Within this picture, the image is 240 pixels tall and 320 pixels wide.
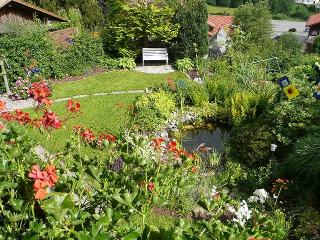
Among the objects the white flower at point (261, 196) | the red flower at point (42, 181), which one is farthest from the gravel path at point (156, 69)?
the red flower at point (42, 181)

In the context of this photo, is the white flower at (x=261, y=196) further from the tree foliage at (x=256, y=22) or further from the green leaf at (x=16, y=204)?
the tree foliage at (x=256, y=22)

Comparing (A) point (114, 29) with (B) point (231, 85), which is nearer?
(B) point (231, 85)

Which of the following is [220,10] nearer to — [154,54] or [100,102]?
[154,54]

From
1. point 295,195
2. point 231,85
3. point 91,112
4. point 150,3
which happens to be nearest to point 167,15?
point 150,3

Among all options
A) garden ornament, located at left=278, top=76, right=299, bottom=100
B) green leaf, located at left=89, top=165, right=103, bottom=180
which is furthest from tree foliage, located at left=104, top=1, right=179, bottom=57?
green leaf, located at left=89, top=165, right=103, bottom=180

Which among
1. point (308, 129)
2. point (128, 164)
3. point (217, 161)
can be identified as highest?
point (128, 164)

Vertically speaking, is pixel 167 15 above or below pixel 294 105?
above

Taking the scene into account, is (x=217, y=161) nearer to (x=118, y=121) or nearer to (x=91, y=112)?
(x=118, y=121)

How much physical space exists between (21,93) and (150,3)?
683cm

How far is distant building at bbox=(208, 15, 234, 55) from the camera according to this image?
1620 cm

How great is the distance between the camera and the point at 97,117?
8.71m

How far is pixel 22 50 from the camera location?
10.8 m

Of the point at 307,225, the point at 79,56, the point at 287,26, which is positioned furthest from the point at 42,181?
the point at 287,26

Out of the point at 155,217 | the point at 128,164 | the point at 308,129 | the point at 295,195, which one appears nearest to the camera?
the point at 128,164
